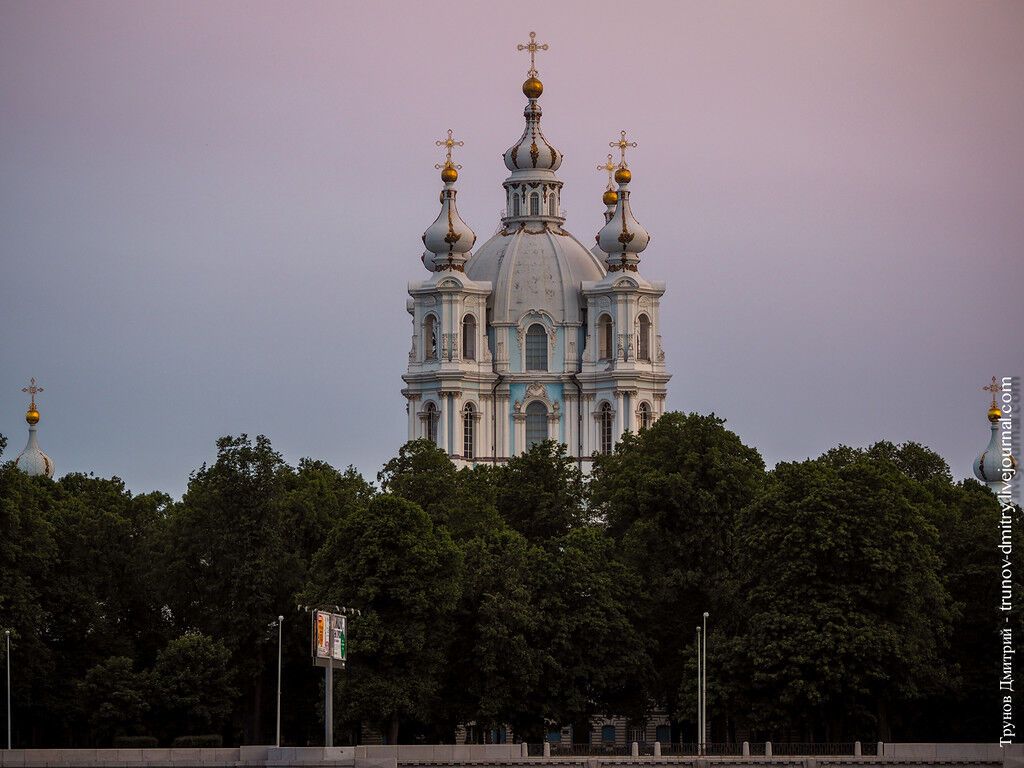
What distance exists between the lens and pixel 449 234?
549ft

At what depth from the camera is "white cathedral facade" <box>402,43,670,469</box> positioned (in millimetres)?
165625

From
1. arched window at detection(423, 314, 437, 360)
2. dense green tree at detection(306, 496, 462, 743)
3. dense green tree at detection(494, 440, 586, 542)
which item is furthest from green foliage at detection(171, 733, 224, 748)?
arched window at detection(423, 314, 437, 360)

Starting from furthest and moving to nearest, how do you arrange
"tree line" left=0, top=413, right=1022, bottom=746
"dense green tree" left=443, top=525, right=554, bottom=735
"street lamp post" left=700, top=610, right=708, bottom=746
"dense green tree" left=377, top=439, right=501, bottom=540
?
"dense green tree" left=377, top=439, right=501, bottom=540, "dense green tree" left=443, top=525, right=554, bottom=735, "tree line" left=0, top=413, right=1022, bottom=746, "street lamp post" left=700, top=610, right=708, bottom=746

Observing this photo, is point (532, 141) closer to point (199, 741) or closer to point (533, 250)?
point (533, 250)

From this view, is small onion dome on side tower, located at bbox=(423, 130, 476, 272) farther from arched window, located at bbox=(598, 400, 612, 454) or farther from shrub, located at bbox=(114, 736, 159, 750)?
shrub, located at bbox=(114, 736, 159, 750)

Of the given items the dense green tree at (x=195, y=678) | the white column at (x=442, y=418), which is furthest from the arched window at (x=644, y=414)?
the dense green tree at (x=195, y=678)

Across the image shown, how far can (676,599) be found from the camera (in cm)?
11862

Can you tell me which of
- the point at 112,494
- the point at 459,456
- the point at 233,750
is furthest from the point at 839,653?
the point at 459,456

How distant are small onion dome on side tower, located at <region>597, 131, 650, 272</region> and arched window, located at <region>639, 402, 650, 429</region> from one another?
26.7 feet

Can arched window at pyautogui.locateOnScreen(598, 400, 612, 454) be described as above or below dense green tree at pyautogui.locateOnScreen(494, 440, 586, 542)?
above

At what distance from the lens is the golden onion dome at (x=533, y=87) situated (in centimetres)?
17000

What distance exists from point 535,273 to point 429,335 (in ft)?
22.0

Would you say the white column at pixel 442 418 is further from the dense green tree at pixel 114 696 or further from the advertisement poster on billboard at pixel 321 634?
the advertisement poster on billboard at pixel 321 634

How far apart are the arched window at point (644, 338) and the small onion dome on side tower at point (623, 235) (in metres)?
3.34
